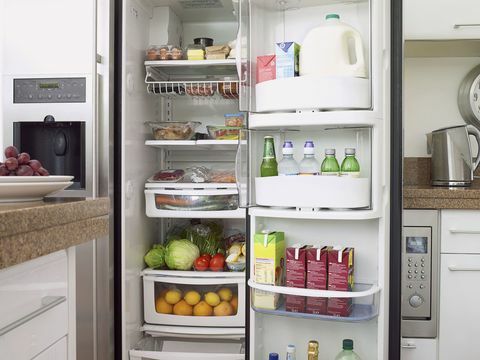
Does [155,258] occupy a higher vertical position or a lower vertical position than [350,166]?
lower

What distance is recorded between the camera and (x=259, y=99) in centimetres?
187

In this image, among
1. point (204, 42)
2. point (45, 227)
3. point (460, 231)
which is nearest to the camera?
point (45, 227)

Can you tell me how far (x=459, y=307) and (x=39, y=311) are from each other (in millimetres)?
1807

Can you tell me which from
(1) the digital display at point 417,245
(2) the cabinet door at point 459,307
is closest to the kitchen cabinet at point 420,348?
(2) the cabinet door at point 459,307

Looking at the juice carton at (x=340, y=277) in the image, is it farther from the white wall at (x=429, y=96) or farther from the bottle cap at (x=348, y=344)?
the white wall at (x=429, y=96)

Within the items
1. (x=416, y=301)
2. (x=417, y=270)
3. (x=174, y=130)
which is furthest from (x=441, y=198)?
(x=174, y=130)

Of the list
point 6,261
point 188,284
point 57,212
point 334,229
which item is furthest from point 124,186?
point 6,261

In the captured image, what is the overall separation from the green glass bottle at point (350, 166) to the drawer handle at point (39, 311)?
1.09m

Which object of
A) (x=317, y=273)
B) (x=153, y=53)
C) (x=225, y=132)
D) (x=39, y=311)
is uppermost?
(x=153, y=53)

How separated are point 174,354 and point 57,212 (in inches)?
58.5

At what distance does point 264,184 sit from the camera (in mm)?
1855

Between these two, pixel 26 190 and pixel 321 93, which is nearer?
pixel 26 190

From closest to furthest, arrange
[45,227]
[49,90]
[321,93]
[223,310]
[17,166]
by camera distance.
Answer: [45,227], [17,166], [321,93], [49,90], [223,310]

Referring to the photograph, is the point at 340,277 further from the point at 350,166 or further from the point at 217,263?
the point at 217,263
